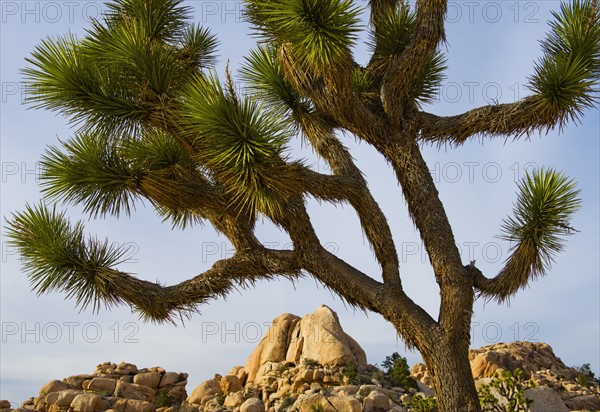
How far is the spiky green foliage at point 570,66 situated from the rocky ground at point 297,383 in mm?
10217

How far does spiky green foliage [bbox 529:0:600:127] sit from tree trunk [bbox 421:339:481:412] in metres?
3.28

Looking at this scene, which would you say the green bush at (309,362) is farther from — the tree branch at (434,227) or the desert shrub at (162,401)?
the tree branch at (434,227)

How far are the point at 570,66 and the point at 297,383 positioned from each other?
13547mm

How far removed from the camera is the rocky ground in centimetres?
1788

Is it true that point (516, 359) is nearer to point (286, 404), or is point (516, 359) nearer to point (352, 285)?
point (286, 404)

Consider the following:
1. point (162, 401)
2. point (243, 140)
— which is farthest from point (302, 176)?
point (162, 401)

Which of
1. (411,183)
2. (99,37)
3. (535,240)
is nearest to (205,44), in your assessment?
(99,37)

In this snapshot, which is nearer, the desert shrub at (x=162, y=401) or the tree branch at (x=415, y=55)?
the tree branch at (x=415, y=55)

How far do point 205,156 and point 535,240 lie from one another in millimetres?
4267

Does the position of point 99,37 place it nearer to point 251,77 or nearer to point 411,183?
point 251,77

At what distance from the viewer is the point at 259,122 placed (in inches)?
280

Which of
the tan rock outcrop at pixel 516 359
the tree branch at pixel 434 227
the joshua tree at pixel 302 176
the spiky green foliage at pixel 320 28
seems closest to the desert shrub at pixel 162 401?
the tan rock outcrop at pixel 516 359

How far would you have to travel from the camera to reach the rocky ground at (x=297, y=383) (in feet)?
58.6

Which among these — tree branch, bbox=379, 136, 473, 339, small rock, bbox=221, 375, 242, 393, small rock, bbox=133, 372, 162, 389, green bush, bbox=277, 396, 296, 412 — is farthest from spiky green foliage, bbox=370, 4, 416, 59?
small rock, bbox=133, 372, 162, 389
